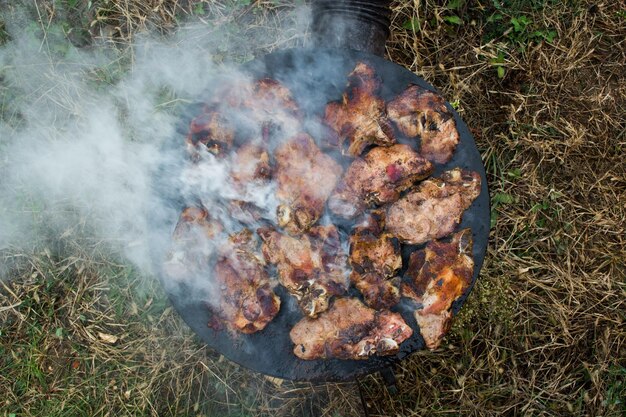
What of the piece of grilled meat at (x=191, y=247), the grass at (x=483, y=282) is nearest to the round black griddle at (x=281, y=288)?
the piece of grilled meat at (x=191, y=247)

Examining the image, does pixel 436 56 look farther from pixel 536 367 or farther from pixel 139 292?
pixel 139 292

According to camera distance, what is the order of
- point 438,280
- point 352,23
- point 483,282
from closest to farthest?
point 438,280 < point 352,23 < point 483,282

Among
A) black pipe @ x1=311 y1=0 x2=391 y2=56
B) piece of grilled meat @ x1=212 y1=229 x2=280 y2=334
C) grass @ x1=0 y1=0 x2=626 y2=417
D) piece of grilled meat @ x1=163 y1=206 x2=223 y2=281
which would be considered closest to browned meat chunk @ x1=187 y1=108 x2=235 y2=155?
piece of grilled meat @ x1=163 y1=206 x2=223 y2=281

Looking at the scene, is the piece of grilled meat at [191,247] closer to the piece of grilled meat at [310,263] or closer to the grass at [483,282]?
the piece of grilled meat at [310,263]

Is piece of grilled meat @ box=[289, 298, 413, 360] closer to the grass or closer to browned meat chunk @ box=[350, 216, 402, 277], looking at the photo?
browned meat chunk @ box=[350, 216, 402, 277]

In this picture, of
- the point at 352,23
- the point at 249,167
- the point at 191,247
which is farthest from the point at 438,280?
the point at 352,23

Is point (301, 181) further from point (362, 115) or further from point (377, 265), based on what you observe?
point (377, 265)
